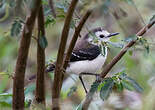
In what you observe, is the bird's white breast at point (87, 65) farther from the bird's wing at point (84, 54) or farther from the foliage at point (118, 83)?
the foliage at point (118, 83)

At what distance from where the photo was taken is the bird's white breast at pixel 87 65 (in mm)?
3336

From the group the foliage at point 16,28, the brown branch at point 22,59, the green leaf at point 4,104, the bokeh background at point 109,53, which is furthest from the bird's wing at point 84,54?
the foliage at point 16,28

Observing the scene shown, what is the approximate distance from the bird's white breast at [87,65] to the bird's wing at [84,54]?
0.03 m

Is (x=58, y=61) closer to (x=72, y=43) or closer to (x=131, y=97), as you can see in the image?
(x=72, y=43)

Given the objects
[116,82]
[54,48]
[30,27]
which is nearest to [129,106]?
[116,82]

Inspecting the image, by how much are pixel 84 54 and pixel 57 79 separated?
169 centimetres

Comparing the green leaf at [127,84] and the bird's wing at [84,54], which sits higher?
the bird's wing at [84,54]

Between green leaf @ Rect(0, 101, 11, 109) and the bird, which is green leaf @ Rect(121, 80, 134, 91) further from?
the bird

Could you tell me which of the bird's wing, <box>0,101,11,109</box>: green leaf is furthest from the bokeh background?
the bird's wing

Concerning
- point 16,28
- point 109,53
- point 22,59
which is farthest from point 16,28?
point 109,53

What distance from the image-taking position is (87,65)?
3422mm

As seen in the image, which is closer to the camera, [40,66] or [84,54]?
[40,66]

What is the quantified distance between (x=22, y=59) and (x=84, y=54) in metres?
1.85

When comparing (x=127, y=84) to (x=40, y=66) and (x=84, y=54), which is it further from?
(x=84, y=54)
